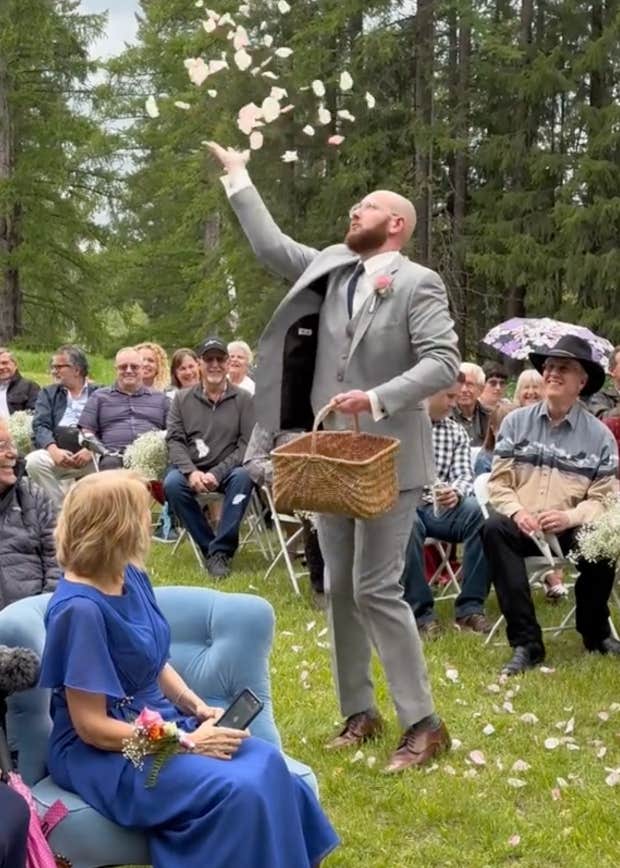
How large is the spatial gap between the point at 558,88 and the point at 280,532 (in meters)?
13.7

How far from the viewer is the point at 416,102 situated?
19.7 meters

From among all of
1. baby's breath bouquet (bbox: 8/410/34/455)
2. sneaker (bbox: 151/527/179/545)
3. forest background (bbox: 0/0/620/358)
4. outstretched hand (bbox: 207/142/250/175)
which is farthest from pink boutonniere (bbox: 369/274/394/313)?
forest background (bbox: 0/0/620/358)

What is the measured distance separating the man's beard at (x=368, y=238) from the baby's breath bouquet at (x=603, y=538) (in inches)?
74.9

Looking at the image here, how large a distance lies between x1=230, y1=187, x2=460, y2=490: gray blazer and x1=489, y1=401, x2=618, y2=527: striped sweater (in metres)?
1.57

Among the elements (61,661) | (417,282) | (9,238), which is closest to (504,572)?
(417,282)

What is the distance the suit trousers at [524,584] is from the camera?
5.66 m

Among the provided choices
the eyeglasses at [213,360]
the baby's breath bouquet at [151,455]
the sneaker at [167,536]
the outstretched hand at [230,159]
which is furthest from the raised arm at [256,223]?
the sneaker at [167,536]

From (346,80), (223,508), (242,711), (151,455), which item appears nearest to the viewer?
(242,711)

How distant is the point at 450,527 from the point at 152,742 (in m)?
3.97

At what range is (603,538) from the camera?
5.34 m

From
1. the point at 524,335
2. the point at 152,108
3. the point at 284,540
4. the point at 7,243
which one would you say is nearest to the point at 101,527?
the point at 152,108

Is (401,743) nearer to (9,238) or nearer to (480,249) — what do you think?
(480,249)

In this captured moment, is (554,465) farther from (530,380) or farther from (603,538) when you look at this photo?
(530,380)

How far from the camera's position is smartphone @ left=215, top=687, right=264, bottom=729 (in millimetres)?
3129
